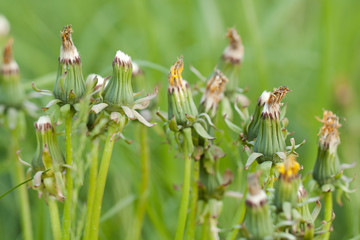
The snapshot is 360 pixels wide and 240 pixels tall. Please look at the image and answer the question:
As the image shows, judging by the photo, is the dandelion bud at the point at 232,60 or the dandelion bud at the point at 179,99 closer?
the dandelion bud at the point at 179,99

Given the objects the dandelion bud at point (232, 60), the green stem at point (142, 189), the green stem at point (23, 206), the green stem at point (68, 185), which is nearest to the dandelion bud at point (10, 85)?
the green stem at point (23, 206)

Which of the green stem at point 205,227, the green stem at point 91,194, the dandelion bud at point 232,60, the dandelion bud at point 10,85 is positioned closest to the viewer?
the green stem at point 91,194

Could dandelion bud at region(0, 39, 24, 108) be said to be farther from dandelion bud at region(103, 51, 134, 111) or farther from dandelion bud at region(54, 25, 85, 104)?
dandelion bud at region(103, 51, 134, 111)

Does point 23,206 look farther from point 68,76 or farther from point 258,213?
point 258,213

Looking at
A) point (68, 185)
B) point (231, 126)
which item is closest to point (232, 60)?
point (231, 126)

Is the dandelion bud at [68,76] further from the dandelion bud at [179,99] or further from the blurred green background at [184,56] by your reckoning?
the blurred green background at [184,56]

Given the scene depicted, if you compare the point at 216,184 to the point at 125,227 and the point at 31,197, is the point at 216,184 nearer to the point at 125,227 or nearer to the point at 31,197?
the point at 125,227

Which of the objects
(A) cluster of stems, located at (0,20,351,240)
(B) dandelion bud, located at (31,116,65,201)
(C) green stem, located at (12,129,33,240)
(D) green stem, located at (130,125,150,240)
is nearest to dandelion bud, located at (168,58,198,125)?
(A) cluster of stems, located at (0,20,351,240)
